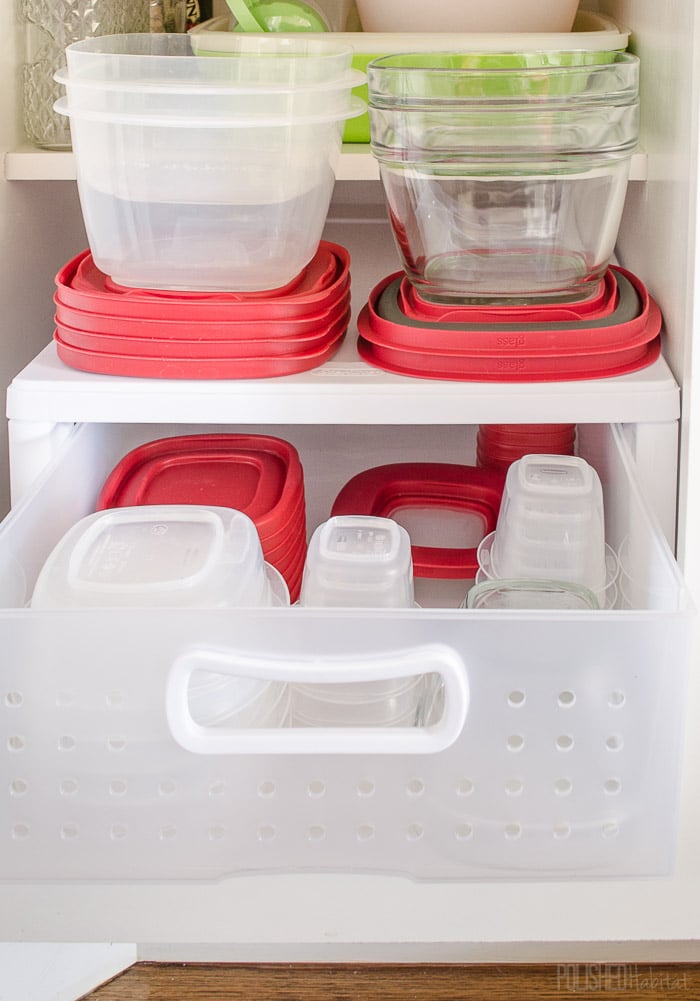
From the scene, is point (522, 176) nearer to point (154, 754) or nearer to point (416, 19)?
point (416, 19)

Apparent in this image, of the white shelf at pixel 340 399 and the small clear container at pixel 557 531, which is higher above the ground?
the white shelf at pixel 340 399

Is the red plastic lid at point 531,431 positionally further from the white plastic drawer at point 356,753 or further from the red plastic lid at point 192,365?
the white plastic drawer at point 356,753

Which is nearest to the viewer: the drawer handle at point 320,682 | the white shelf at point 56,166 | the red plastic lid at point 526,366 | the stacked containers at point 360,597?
the drawer handle at point 320,682

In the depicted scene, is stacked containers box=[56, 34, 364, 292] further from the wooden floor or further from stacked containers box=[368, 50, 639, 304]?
the wooden floor

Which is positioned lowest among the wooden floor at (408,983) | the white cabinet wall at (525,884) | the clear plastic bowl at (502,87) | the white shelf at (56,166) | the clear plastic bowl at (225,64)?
the wooden floor at (408,983)

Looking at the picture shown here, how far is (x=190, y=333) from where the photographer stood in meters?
0.83

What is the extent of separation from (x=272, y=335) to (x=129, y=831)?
369 mm

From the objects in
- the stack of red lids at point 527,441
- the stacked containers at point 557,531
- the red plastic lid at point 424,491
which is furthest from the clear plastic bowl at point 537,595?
the stack of red lids at point 527,441

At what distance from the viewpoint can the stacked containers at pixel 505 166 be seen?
0.81m

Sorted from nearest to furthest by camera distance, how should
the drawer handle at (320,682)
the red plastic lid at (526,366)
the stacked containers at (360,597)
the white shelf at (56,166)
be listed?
the drawer handle at (320,682) → the stacked containers at (360,597) → the red plastic lid at (526,366) → the white shelf at (56,166)

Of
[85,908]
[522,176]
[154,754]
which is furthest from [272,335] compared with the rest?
[85,908]

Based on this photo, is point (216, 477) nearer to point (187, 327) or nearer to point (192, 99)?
point (187, 327)

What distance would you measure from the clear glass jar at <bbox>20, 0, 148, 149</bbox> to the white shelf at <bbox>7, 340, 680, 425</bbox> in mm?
277

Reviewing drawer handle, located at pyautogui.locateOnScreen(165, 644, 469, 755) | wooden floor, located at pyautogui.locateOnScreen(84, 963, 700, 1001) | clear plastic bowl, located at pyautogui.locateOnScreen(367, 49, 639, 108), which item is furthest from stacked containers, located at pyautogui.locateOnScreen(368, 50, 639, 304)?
wooden floor, located at pyautogui.locateOnScreen(84, 963, 700, 1001)
